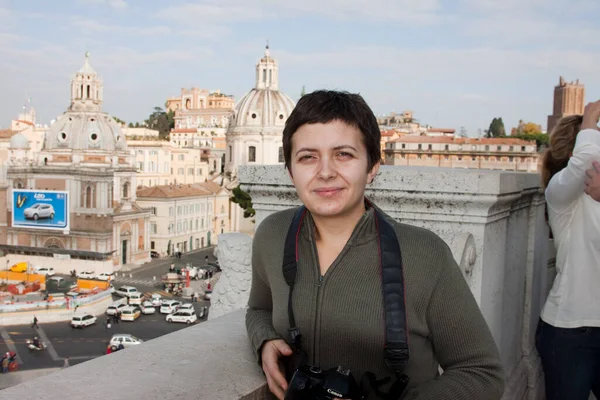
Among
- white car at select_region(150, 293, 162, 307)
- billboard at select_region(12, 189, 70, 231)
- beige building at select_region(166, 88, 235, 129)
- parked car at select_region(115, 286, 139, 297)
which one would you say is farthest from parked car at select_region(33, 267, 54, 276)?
beige building at select_region(166, 88, 235, 129)

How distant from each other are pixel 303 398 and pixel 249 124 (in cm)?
4507

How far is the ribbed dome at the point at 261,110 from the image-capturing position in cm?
4594

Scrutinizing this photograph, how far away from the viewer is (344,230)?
63.2 inches

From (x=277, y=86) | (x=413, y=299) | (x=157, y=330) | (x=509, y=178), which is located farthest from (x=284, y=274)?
(x=277, y=86)

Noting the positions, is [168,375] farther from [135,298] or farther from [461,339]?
[135,298]

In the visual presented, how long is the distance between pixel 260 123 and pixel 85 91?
41.7ft

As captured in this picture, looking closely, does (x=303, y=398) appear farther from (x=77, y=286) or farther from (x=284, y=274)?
(x=77, y=286)

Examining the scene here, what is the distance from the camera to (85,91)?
37281 mm

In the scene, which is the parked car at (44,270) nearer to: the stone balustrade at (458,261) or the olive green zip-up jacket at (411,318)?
the stone balustrade at (458,261)

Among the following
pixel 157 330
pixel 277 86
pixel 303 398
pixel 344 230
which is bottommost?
pixel 157 330

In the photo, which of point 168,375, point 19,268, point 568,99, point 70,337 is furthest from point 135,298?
point 568,99

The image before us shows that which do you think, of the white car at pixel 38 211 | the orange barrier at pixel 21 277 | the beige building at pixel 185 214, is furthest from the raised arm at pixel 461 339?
the white car at pixel 38 211

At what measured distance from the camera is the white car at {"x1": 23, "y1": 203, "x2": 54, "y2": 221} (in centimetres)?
3450

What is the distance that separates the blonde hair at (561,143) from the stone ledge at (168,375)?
147cm
